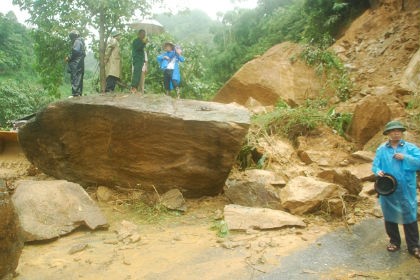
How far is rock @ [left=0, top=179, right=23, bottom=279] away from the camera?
133 inches

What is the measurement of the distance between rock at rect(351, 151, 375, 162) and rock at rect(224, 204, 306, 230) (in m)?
2.10

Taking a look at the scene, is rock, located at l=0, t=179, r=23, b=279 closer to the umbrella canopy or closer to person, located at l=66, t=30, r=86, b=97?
person, located at l=66, t=30, r=86, b=97

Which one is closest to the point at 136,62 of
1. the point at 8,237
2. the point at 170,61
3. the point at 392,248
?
the point at 170,61

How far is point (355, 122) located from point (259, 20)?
394 inches

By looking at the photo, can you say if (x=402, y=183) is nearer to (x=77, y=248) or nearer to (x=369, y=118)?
(x=369, y=118)

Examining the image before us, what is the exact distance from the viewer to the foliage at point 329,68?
8633 millimetres

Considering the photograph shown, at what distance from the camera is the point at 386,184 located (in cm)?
390

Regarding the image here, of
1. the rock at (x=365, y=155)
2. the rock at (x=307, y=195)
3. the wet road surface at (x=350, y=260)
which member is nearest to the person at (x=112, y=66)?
the rock at (x=307, y=195)

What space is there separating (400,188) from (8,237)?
11.9 feet

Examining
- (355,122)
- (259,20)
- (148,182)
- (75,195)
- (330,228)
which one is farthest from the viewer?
(259,20)

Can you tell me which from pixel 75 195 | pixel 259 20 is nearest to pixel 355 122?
pixel 75 195

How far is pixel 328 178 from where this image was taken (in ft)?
18.5

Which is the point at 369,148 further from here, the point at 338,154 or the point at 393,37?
the point at 393,37

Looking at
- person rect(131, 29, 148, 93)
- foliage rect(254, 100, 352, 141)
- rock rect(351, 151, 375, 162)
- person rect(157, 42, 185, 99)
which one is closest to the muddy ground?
rock rect(351, 151, 375, 162)
